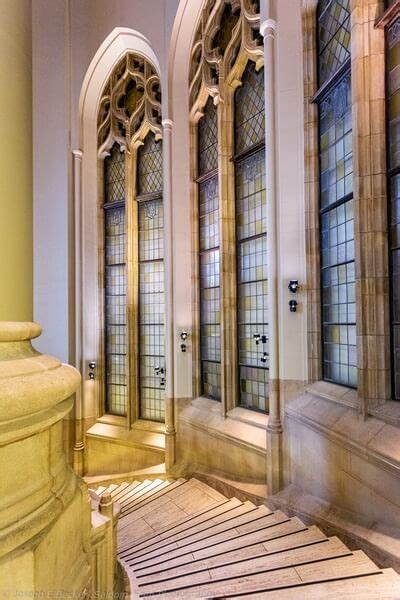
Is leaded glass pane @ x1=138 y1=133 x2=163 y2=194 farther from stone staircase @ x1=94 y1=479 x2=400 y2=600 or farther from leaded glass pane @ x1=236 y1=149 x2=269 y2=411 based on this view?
stone staircase @ x1=94 y1=479 x2=400 y2=600

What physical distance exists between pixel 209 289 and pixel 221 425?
2441 millimetres

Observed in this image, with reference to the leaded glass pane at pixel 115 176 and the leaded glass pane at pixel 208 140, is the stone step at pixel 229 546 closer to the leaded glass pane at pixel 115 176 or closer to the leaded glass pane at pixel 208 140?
the leaded glass pane at pixel 208 140

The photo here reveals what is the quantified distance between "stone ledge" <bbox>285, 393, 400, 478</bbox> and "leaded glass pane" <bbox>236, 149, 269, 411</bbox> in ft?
3.96

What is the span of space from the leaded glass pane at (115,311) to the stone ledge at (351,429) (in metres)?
5.23

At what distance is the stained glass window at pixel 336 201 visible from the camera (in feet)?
15.6

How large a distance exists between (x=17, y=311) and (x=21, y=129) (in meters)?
0.71

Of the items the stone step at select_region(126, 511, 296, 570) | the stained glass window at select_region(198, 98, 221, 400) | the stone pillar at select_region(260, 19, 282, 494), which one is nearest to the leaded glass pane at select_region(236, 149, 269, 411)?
the stained glass window at select_region(198, 98, 221, 400)

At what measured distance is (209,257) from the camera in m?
7.56

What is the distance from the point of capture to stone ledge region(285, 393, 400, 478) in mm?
3553

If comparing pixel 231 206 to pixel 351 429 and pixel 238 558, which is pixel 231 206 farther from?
pixel 238 558

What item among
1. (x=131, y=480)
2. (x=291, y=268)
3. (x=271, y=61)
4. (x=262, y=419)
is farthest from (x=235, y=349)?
(x=271, y=61)

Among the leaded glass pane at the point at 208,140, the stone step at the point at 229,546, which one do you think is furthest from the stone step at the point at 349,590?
the leaded glass pane at the point at 208,140

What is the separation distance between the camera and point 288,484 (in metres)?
5.15

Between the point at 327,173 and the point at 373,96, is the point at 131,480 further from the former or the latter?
the point at 373,96
